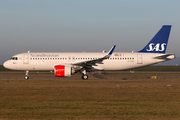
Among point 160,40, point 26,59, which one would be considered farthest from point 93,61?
point 160,40

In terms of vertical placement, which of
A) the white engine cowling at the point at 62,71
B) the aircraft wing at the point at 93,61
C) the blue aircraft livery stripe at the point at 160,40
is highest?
the blue aircraft livery stripe at the point at 160,40

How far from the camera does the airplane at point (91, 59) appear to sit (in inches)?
1308

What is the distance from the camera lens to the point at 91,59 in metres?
33.9

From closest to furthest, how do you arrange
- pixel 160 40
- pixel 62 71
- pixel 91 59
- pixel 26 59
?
pixel 62 71 < pixel 26 59 < pixel 91 59 < pixel 160 40

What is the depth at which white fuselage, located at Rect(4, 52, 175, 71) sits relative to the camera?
3328 centimetres

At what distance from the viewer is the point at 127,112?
35.4ft

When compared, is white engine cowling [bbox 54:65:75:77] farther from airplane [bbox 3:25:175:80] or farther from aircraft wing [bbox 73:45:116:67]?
aircraft wing [bbox 73:45:116:67]

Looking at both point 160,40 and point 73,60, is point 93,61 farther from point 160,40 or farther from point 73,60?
point 160,40

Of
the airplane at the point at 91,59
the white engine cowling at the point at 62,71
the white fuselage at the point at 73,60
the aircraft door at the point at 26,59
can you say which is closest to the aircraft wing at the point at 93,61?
the airplane at the point at 91,59

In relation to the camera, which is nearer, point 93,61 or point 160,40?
point 93,61

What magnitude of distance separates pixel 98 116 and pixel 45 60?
960 inches

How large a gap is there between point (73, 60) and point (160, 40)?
13498mm

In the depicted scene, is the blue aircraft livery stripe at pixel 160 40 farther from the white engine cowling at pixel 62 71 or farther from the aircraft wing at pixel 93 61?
the white engine cowling at pixel 62 71

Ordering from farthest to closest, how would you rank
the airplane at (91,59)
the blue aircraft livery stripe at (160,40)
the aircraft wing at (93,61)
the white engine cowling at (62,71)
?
the blue aircraft livery stripe at (160,40)
the airplane at (91,59)
the aircraft wing at (93,61)
the white engine cowling at (62,71)
